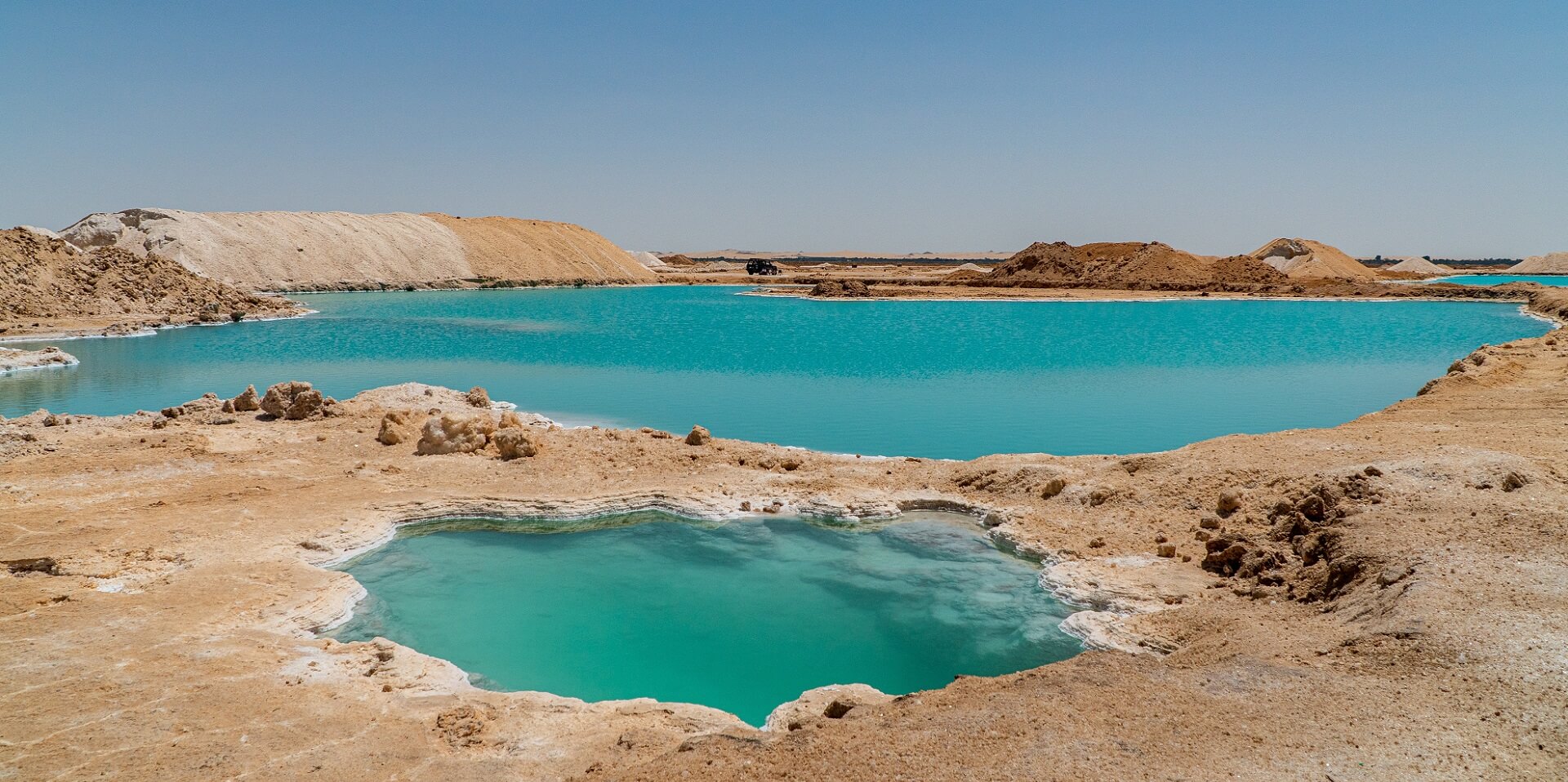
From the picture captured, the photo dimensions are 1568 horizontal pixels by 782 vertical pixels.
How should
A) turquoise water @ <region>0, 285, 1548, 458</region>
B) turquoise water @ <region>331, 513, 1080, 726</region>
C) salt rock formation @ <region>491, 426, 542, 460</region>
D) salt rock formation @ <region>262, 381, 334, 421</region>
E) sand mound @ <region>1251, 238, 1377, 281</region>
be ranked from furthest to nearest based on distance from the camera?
1. sand mound @ <region>1251, 238, 1377, 281</region>
2. turquoise water @ <region>0, 285, 1548, 458</region>
3. salt rock formation @ <region>262, 381, 334, 421</region>
4. salt rock formation @ <region>491, 426, 542, 460</region>
5. turquoise water @ <region>331, 513, 1080, 726</region>

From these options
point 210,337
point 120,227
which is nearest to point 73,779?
point 210,337

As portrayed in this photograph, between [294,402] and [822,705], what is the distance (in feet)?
44.2

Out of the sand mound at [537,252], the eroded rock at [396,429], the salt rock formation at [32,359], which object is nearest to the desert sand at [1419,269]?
the sand mound at [537,252]

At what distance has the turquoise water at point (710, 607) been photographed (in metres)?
8.41

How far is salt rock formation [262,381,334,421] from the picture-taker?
16.6m

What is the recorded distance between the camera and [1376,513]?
8.88 metres

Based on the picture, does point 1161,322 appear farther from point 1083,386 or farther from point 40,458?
point 40,458

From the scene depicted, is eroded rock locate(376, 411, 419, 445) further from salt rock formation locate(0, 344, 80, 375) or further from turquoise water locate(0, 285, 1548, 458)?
salt rock formation locate(0, 344, 80, 375)

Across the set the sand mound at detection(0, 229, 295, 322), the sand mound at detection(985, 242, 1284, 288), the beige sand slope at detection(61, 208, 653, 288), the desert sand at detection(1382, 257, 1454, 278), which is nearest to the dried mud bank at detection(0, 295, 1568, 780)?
the sand mound at detection(0, 229, 295, 322)

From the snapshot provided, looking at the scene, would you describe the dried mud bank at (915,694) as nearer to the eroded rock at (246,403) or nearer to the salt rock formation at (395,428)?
the salt rock formation at (395,428)

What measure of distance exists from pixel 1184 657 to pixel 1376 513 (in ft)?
10.5

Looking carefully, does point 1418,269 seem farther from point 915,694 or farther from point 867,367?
point 915,694

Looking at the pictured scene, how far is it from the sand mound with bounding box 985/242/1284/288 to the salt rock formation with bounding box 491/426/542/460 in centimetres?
6200

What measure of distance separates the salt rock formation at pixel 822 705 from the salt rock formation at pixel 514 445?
8.07m
